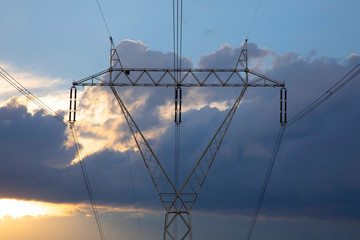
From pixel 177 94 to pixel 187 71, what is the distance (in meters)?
3.08

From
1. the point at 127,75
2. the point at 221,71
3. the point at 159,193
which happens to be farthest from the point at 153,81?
the point at 159,193

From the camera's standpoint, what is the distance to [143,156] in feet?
247

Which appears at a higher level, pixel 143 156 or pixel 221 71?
pixel 221 71

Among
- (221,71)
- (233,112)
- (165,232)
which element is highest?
(221,71)

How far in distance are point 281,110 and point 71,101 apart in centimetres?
2484

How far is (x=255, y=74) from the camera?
76.3 metres

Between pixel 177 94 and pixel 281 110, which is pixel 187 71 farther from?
pixel 281 110

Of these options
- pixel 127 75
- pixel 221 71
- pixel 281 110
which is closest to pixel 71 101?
pixel 127 75

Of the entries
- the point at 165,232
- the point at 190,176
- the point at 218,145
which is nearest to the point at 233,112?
the point at 218,145

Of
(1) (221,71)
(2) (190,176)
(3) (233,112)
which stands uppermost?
(1) (221,71)

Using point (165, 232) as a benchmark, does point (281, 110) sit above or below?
above

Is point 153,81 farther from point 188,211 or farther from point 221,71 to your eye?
point 188,211

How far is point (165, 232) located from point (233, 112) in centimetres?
1604

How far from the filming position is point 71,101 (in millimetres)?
76562
